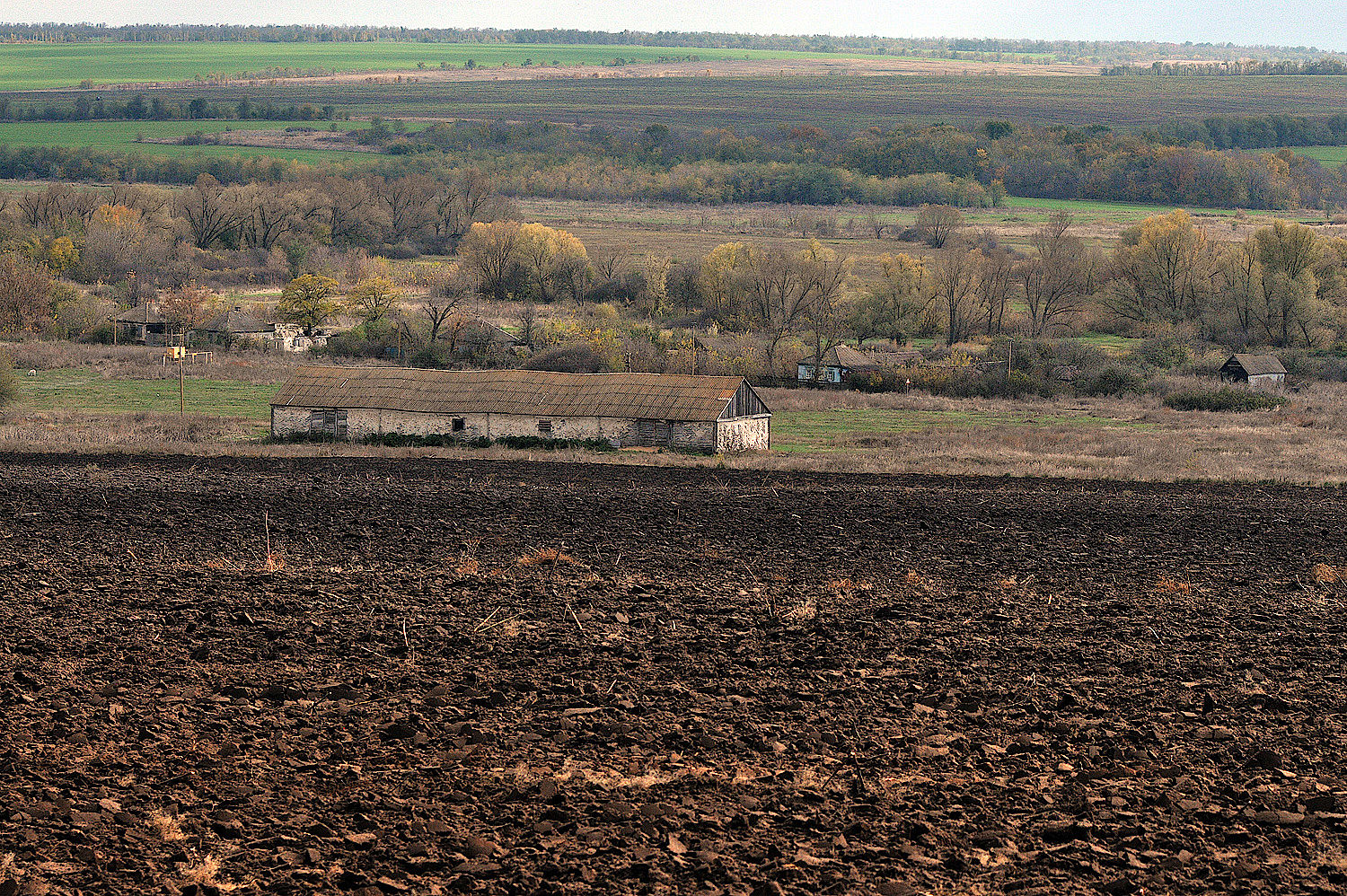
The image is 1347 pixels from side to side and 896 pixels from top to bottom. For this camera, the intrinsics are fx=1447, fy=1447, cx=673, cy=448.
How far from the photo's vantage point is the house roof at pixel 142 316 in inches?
2913

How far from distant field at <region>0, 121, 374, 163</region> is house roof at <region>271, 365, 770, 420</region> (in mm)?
125368

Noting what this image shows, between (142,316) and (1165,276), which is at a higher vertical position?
(1165,276)

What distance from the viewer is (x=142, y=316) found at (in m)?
75.6

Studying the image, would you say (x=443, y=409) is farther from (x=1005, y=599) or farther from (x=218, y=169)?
(x=218, y=169)

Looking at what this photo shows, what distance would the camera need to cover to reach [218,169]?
5955 inches

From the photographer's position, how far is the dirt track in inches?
433

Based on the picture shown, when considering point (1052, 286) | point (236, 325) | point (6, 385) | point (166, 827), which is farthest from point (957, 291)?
point (166, 827)

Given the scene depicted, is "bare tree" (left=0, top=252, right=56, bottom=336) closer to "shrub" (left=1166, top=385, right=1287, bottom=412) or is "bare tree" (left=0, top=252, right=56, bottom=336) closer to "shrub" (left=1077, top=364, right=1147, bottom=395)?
"shrub" (left=1077, top=364, right=1147, bottom=395)

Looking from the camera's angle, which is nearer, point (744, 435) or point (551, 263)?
point (744, 435)

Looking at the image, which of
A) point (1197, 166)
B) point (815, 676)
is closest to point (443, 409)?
point (815, 676)

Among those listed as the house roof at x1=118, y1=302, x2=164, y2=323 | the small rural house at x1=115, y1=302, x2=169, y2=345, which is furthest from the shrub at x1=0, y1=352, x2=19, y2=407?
the house roof at x1=118, y1=302, x2=164, y2=323

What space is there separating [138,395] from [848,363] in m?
29.8

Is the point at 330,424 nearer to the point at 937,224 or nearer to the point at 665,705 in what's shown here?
the point at 665,705

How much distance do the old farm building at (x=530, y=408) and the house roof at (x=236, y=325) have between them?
31643 mm
